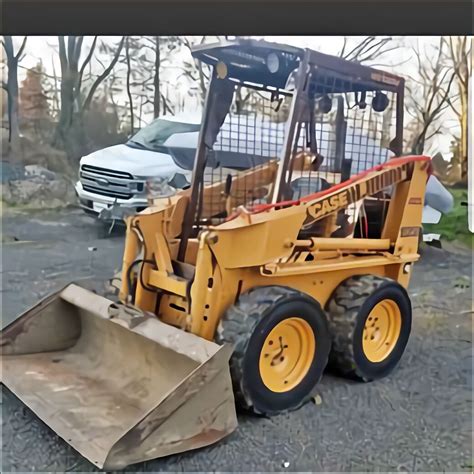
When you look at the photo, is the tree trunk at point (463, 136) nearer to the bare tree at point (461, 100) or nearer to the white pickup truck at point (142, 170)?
the bare tree at point (461, 100)

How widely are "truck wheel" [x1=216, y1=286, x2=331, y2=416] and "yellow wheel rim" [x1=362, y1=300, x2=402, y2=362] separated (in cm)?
20

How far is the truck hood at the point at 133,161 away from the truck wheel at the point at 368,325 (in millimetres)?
692

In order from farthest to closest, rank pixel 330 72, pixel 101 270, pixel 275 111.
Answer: pixel 101 270 < pixel 275 111 < pixel 330 72

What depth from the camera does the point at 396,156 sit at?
180 cm

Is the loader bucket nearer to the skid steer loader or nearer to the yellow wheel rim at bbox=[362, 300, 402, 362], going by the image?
the skid steer loader

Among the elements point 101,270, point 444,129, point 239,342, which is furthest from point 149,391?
point 444,129

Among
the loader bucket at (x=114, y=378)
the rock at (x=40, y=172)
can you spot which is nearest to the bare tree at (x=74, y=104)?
the rock at (x=40, y=172)

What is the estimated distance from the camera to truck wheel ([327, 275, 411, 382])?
1647 mm

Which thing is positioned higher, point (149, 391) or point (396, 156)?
point (396, 156)

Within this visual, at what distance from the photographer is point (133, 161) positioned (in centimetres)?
206

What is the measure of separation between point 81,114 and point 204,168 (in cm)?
44

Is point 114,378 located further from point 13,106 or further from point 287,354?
point 13,106


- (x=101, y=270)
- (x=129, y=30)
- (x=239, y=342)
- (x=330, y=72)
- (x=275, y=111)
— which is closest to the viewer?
(x=129, y=30)

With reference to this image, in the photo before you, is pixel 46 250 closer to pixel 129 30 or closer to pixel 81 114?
pixel 81 114
